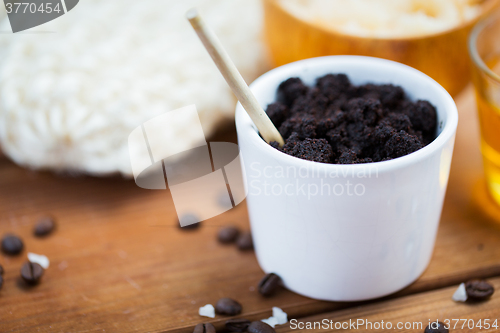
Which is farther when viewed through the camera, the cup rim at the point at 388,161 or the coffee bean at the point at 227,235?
the coffee bean at the point at 227,235

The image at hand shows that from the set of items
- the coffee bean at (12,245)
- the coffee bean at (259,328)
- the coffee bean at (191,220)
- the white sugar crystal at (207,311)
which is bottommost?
the coffee bean at (191,220)

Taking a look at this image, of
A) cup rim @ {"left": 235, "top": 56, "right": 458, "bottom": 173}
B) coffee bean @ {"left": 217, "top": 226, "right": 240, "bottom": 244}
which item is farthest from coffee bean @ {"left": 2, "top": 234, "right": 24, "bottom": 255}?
cup rim @ {"left": 235, "top": 56, "right": 458, "bottom": 173}

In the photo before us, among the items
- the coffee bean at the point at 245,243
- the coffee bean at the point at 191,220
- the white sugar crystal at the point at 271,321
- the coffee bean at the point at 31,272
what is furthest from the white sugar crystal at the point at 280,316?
the coffee bean at the point at 31,272

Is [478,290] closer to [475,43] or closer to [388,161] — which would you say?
[388,161]

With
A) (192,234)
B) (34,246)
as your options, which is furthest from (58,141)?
(192,234)
